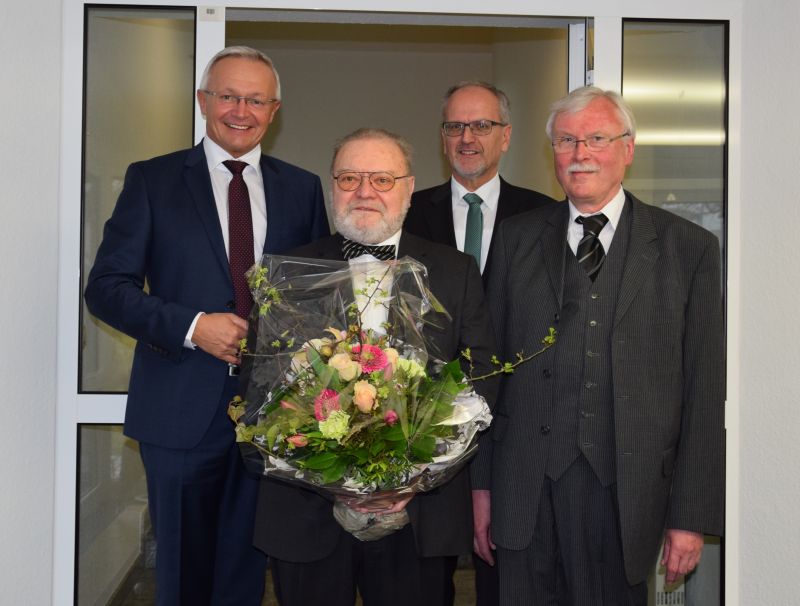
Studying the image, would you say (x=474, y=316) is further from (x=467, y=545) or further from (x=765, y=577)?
(x=765, y=577)

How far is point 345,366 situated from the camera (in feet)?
6.30

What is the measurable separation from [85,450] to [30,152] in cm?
105

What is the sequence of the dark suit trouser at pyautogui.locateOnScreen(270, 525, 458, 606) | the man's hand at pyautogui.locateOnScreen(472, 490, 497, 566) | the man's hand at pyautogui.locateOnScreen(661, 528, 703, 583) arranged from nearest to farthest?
the dark suit trouser at pyautogui.locateOnScreen(270, 525, 458, 606) < the man's hand at pyautogui.locateOnScreen(661, 528, 703, 583) < the man's hand at pyautogui.locateOnScreen(472, 490, 497, 566)

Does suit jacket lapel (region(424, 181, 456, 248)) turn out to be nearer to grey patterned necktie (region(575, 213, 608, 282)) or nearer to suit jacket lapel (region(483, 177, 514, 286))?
suit jacket lapel (region(483, 177, 514, 286))

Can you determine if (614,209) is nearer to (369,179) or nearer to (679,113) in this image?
(369,179)

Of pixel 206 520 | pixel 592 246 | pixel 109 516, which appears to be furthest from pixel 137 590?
pixel 592 246

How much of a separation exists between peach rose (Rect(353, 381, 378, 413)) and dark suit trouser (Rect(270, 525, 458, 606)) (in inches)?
23.8

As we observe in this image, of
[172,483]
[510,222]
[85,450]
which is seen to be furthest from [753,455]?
[85,450]

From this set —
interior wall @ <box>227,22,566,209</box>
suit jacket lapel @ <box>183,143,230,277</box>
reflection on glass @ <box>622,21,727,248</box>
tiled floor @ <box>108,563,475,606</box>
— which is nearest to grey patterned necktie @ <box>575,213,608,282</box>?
reflection on glass @ <box>622,21,727,248</box>

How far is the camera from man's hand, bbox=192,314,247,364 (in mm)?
2504

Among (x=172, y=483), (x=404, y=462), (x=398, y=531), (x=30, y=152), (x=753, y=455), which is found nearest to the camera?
(x=404, y=462)

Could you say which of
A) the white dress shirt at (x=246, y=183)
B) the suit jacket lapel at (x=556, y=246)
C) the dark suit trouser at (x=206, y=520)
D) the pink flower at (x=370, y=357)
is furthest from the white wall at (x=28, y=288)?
the suit jacket lapel at (x=556, y=246)

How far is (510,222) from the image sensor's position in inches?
106

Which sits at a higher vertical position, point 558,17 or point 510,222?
point 558,17
